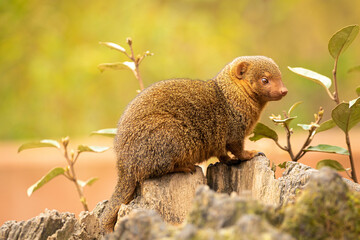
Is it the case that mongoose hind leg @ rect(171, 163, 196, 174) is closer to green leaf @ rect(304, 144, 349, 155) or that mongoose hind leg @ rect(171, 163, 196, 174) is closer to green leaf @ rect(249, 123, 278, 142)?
green leaf @ rect(249, 123, 278, 142)

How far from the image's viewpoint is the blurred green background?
4609mm

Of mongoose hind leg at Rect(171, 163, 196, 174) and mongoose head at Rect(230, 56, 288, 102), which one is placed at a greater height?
mongoose head at Rect(230, 56, 288, 102)

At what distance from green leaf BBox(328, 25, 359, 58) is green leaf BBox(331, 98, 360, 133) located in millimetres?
264

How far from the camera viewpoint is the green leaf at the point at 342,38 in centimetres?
182

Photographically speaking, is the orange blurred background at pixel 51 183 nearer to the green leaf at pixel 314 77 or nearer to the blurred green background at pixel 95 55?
the blurred green background at pixel 95 55

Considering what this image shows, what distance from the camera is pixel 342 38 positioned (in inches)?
73.0

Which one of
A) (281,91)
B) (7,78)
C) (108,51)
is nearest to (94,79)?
(108,51)

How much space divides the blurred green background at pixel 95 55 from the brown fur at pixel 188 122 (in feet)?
8.06

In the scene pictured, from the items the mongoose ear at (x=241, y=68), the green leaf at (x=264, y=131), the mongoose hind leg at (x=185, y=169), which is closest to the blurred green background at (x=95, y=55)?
the mongoose ear at (x=241, y=68)

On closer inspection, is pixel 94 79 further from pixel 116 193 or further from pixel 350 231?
pixel 350 231

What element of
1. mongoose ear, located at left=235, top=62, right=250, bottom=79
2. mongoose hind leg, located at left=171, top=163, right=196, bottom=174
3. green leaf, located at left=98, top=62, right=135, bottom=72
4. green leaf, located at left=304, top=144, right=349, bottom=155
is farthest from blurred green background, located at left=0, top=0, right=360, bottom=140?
mongoose hind leg, located at left=171, top=163, right=196, bottom=174

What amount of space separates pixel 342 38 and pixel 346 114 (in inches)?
12.2

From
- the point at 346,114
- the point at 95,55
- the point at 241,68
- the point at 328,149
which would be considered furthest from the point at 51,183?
the point at 346,114

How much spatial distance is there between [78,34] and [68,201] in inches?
77.4
